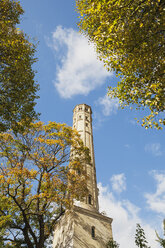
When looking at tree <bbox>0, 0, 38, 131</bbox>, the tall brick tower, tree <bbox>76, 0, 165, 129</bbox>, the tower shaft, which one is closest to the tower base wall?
the tall brick tower

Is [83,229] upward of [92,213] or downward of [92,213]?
downward

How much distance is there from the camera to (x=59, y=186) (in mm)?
15344

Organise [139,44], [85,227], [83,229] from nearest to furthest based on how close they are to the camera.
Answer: [139,44] → [83,229] → [85,227]

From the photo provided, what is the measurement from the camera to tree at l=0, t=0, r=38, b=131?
9852mm

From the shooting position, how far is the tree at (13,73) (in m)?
9.85

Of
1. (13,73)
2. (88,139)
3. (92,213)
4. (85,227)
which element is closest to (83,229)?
(85,227)

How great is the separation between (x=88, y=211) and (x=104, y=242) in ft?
10.1

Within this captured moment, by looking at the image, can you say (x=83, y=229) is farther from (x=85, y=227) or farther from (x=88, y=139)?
(x=88, y=139)

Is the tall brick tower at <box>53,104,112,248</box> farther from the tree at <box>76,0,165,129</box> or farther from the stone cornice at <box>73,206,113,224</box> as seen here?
the tree at <box>76,0,165,129</box>

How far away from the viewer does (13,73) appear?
10.2 meters

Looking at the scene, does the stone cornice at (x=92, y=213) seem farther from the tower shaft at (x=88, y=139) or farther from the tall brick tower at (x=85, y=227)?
the tower shaft at (x=88, y=139)

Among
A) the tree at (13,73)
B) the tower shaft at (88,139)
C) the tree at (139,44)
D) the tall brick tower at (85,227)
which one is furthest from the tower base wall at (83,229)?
the tree at (139,44)

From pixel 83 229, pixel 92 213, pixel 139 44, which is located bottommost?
pixel 83 229

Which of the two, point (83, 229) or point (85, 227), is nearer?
point (83, 229)
